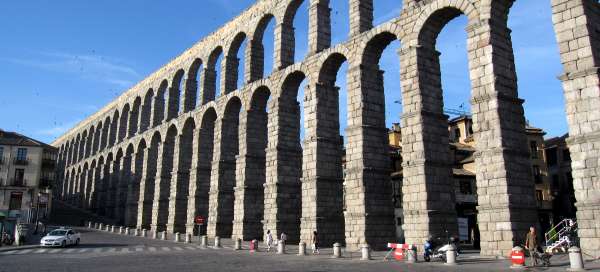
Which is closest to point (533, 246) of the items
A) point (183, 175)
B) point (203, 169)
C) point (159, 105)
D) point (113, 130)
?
point (203, 169)

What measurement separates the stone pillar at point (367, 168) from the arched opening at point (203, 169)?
17777mm

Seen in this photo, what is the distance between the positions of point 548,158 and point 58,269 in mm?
52392

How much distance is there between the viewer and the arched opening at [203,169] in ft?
132

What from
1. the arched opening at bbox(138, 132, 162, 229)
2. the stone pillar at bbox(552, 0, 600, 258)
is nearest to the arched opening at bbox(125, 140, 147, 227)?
the arched opening at bbox(138, 132, 162, 229)

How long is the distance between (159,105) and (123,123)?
40.7 ft

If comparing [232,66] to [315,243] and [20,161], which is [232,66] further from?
[20,161]

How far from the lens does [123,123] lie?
63.1 m

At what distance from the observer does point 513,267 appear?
628 inches

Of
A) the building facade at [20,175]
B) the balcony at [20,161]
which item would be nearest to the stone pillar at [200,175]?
the building facade at [20,175]

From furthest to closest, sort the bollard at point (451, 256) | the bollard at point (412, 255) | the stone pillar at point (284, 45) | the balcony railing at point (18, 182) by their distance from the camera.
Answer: the balcony railing at point (18, 182) → the stone pillar at point (284, 45) → the bollard at point (412, 255) → the bollard at point (451, 256)

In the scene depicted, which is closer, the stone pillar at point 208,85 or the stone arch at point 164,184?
the stone pillar at point 208,85

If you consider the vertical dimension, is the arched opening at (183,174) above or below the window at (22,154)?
below

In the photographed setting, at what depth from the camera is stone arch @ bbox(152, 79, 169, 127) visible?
52.7 m

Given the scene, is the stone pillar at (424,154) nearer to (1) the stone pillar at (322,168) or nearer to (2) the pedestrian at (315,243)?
(2) the pedestrian at (315,243)
